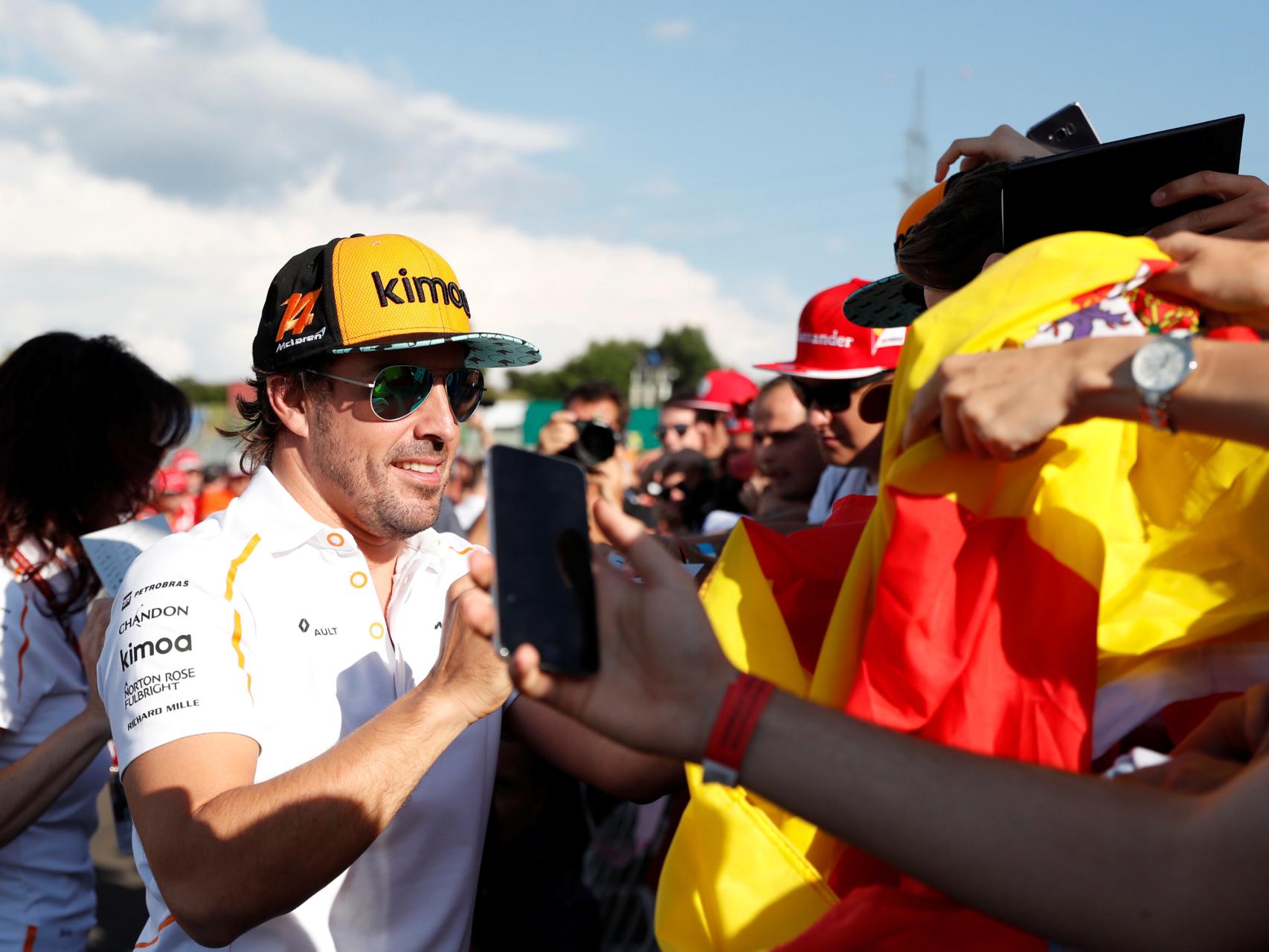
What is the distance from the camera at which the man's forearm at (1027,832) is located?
3.32 ft

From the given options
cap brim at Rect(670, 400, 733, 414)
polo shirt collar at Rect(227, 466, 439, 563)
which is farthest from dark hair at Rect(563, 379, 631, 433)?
polo shirt collar at Rect(227, 466, 439, 563)

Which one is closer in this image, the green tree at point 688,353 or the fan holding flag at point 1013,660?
the fan holding flag at point 1013,660

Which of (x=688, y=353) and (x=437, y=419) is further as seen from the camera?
(x=688, y=353)

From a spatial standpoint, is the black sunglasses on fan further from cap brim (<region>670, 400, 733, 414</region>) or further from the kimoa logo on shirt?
cap brim (<region>670, 400, 733, 414</region>)

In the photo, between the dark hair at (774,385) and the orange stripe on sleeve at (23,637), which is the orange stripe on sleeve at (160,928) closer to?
the orange stripe on sleeve at (23,637)

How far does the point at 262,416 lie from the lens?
106 inches

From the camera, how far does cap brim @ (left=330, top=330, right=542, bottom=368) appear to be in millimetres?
2346

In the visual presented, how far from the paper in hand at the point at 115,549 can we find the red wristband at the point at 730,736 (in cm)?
208

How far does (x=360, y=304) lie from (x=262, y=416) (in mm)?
552

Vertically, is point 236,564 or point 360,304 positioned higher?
point 360,304

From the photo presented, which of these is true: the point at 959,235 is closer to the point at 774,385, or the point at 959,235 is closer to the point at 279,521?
the point at 279,521

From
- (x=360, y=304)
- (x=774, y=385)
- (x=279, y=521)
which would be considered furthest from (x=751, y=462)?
(x=279, y=521)

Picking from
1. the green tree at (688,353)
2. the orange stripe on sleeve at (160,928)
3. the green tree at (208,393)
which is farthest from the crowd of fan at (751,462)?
the green tree at (688,353)

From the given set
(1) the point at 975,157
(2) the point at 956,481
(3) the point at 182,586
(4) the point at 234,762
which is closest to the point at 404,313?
(3) the point at 182,586
